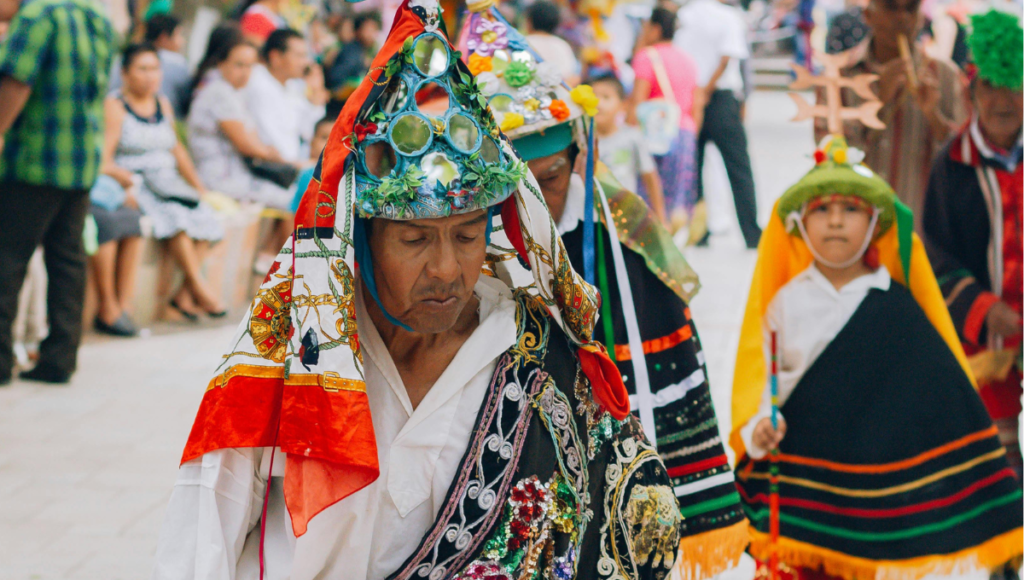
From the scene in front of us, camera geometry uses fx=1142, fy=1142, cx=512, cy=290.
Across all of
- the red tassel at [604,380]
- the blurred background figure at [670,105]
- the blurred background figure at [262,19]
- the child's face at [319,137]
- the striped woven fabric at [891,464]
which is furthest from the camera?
the blurred background figure at [262,19]

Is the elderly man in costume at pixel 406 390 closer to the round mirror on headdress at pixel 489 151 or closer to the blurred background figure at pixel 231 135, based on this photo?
the round mirror on headdress at pixel 489 151

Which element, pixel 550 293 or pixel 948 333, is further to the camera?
pixel 948 333

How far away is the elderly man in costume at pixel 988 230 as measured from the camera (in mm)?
4176

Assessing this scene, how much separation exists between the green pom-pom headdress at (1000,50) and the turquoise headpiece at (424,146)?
271cm

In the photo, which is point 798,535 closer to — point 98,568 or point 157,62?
point 98,568

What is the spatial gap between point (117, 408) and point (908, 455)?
155 inches

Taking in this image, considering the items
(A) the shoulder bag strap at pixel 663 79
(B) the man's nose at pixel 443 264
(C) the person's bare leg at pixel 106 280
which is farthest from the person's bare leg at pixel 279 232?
(B) the man's nose at pixel 443 264

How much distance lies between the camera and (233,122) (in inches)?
318

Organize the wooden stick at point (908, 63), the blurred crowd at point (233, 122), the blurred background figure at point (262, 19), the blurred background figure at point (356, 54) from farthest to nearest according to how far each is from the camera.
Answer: the blurred background figure at point (356, 54) < the blurred background figure at point (262, 19) < the blurred crowd at point (233, 122) < the wooden stick at point (908, 63)

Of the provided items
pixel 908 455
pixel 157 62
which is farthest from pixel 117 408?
pixel 908 455

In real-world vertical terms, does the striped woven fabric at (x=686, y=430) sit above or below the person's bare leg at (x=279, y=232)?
above

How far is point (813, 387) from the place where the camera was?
367 centimetres

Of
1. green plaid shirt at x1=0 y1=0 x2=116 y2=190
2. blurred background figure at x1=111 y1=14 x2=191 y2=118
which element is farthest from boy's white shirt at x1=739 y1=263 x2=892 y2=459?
blurred background figure at x1=111 y1=14 x2=191 y2=118

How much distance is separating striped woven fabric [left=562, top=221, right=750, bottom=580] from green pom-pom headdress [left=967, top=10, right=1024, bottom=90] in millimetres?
1693
